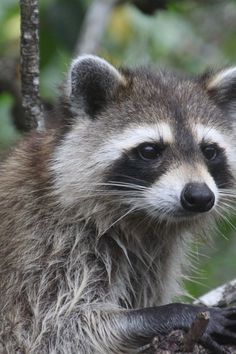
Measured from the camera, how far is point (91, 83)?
279 inches

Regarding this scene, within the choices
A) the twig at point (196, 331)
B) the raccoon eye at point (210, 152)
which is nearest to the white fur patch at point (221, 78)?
the raccoon eye at point (210, 152)

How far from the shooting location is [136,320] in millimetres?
6781

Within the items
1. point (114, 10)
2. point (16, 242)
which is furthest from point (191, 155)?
point (114, 10)

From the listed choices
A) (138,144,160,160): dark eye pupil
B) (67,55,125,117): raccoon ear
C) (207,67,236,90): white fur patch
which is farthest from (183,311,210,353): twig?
(207,67,236,90): white fur patch

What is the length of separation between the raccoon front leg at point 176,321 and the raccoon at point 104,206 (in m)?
0.01

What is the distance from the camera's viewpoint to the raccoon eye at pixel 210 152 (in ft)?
22.8

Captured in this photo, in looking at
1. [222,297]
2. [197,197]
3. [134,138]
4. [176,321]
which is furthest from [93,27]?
[176,321]

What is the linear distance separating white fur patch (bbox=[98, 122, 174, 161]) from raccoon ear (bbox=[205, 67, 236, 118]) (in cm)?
60

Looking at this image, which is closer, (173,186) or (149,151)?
(173,186)

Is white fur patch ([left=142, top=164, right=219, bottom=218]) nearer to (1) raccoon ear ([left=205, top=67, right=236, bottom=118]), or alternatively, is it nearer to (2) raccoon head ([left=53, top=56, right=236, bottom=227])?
(2) raccoon head ([left=53, top=56, right=236, bottom=227])

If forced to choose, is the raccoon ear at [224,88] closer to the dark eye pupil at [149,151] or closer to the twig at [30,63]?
the dark eye pupil at [149,151]

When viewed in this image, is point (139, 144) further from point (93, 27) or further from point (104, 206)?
point (93, 27)

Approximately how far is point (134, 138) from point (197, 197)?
66cm

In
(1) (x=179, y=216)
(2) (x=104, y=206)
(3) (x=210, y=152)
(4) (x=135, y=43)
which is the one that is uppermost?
(4) (x=135, y=43)
